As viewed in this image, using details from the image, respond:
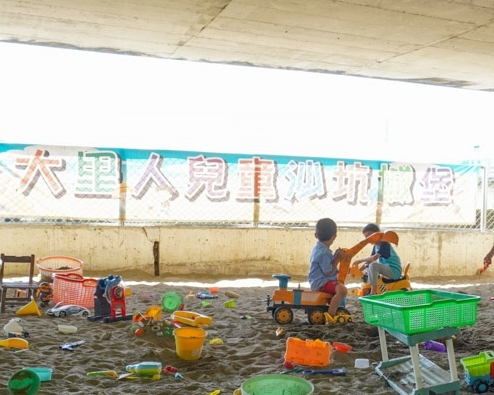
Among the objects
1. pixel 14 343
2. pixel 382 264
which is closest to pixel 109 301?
pixel 14 343

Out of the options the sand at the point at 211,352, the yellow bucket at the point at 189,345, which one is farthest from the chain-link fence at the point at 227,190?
the yellow bucket at the point at 189,345

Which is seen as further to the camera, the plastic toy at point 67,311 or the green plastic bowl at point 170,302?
the green plastic bowl at point 170,302

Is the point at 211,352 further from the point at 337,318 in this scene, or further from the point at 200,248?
the point at 200,248

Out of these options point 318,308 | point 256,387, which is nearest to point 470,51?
point 318,308

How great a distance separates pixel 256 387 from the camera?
366 cm

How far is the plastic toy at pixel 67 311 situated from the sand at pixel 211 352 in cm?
11

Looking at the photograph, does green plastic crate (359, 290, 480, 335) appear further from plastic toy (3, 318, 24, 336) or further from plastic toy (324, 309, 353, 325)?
plastic toy (3, 318, 24, 336)

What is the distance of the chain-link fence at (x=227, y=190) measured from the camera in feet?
30.3

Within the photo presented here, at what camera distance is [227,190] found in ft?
33.1

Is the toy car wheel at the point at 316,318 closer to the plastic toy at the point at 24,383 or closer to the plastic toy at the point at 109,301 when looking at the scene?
the plastic toy at the point at 109,301

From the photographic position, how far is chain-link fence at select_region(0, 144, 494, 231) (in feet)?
30.3

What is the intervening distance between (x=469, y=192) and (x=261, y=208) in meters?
4.50

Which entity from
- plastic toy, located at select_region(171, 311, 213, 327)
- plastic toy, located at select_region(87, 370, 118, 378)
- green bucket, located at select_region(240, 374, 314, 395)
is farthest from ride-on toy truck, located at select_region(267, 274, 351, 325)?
green bucket, located at select_region(240, 374, 314, 395)

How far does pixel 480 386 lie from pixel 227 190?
652cm
